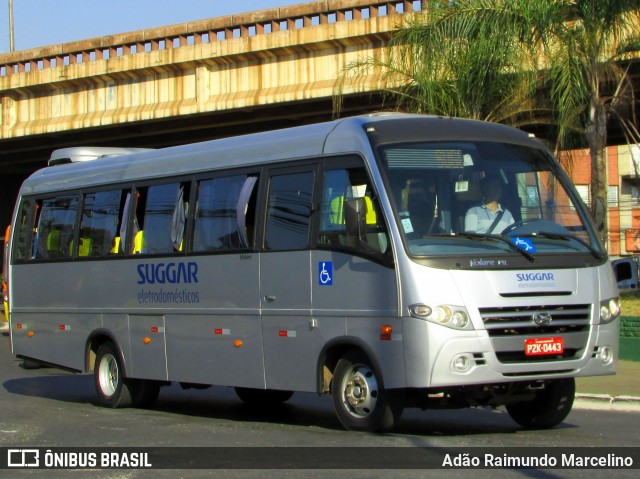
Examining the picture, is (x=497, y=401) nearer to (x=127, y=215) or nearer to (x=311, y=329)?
(x=311, y=329)

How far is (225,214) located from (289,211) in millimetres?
1134

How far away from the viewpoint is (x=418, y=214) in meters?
10.2

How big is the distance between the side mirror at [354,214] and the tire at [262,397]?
428 cm

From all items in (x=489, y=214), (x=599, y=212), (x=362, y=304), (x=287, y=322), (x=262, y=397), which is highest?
(x=599, y=212)

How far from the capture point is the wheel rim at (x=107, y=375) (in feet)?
47.1

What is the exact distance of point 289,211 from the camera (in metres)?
11.4

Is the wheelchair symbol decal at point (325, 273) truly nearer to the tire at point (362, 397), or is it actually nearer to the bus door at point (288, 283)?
the bus door at point (288, 283)

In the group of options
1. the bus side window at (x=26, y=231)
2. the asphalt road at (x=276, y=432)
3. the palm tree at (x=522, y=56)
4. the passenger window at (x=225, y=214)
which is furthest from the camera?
the palm tree at (x=522, y=56)

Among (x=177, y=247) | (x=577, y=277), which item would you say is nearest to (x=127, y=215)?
(x=177, y=247)

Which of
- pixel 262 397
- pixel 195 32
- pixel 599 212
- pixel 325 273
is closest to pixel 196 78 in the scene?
pixel 195 32

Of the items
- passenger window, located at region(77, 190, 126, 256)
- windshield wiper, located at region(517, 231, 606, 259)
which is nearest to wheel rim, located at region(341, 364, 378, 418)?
windshield wiper, located at region(517, 231, 606, 259)

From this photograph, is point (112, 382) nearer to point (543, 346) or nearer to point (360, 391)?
point (360, 391)

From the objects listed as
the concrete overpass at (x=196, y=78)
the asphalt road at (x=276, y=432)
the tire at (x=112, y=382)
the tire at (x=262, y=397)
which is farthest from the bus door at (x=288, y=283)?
the concrete overpass at (x=196, y=78)

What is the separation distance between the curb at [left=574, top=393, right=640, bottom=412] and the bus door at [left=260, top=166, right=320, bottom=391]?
4.14m
